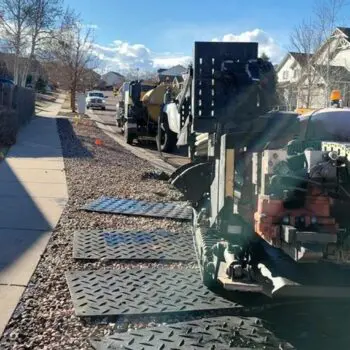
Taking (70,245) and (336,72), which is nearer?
(70,245)

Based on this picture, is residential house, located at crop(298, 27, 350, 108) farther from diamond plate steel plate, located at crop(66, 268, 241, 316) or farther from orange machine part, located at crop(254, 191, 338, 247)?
orange machine part, located at crop(254, 191, 338, 247)

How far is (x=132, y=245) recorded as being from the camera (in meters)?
6.16

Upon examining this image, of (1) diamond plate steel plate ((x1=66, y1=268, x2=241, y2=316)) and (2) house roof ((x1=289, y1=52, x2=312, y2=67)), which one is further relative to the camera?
(2) house roof ((x1=289, y1=52, x2=312, y2=67))

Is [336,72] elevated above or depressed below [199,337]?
above

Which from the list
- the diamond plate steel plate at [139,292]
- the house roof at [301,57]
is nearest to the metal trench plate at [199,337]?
the diamond plate steel plate at [139,292]

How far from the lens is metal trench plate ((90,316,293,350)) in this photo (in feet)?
12.4

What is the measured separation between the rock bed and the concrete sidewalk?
111 mm

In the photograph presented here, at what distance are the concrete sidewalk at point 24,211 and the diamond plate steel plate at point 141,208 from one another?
1.92ft

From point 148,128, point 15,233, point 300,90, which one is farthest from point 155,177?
point 300,90

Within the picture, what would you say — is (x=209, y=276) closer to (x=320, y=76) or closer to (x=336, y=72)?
(x=320, y=76)

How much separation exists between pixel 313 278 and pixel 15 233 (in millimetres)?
3748

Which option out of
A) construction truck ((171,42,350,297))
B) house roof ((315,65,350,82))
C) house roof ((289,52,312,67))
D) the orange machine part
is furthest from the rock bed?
house roof ((289,52,312,67))

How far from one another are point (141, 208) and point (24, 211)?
66.6 inches

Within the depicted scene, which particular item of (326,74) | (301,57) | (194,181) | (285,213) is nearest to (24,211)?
(194,181)
